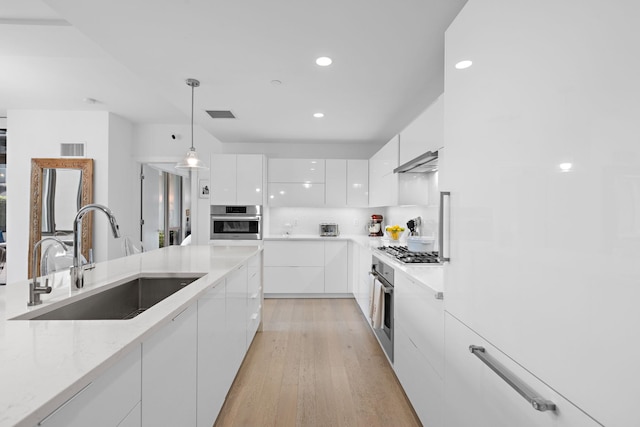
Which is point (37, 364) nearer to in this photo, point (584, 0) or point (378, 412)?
point (584, 0)

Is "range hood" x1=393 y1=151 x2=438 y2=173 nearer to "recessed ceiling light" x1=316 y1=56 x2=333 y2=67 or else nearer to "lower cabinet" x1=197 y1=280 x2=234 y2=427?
"recessed ceiling light" x1=316 y1=56 x2=333 y2=67

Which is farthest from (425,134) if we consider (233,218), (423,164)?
(233,218)

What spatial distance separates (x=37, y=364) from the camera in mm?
752

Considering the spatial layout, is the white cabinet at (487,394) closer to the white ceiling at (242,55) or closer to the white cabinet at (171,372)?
the white cabinet at (171,372)

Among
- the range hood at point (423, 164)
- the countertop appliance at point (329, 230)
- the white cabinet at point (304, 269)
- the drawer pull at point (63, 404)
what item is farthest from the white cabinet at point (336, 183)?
the drawer pull at point (63, 404)

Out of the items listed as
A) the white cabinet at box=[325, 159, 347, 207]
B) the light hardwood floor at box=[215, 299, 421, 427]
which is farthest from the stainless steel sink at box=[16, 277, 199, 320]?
the white cabinet at box=[325, 159, 347, 207]

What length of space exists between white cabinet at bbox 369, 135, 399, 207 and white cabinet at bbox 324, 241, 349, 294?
92 cm

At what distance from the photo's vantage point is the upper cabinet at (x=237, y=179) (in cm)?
475

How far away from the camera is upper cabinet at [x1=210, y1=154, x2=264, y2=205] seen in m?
4.75

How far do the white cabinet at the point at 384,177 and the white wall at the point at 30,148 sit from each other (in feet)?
13.1

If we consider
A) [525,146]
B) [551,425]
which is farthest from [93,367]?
[525,146]

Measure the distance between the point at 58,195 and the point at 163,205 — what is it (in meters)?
1.84

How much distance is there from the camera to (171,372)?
1.20m

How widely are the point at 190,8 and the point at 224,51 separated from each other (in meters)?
0.48
